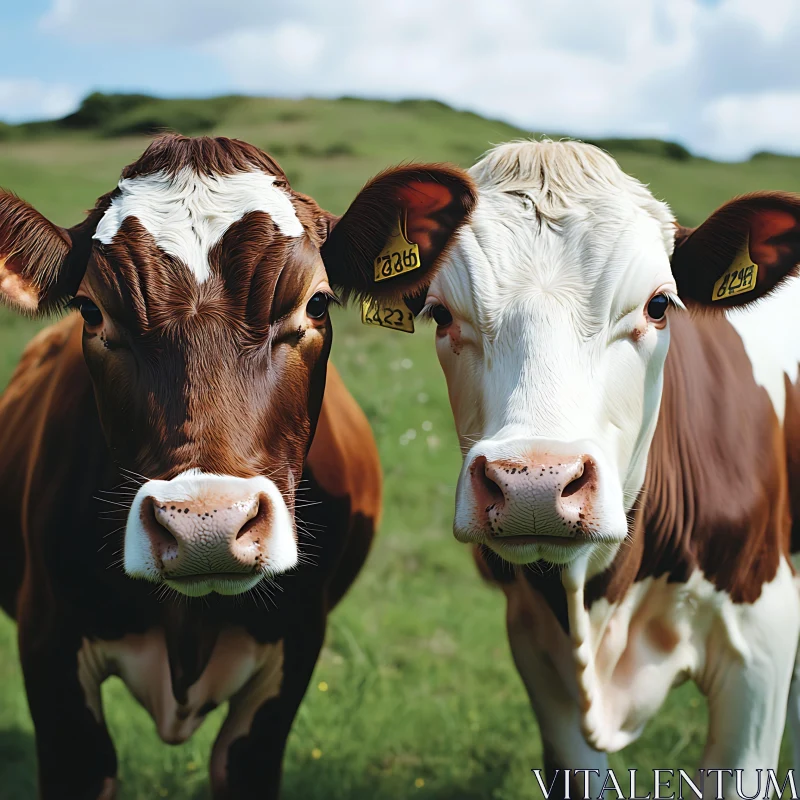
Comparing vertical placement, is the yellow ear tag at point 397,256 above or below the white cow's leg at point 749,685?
above

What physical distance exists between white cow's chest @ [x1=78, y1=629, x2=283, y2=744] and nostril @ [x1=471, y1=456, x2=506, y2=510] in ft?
4.57

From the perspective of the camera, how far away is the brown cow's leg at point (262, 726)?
419 centimetres

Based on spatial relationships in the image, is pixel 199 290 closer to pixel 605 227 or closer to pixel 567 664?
pixel 605 227

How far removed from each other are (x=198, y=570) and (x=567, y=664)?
177cm

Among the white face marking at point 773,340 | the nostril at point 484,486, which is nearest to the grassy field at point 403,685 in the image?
the white face marking at point 773,340

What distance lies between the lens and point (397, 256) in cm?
383

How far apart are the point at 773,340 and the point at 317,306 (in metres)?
2.26

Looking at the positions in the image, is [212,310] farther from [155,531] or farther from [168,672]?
[168,672]

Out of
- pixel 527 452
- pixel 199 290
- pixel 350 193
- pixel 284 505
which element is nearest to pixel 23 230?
pixel 199 290

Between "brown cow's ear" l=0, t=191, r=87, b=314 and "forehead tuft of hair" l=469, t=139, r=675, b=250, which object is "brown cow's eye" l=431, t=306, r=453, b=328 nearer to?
"forehead tuft of hair" l=469, t=139, r=675, b=250

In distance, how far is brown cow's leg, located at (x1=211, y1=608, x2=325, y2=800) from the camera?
4188mm

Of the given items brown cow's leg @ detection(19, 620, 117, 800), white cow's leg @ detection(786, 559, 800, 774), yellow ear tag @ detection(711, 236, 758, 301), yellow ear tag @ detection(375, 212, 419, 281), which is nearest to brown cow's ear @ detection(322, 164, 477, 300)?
yellow ear tag @ detection(375, 212, 419, 281)

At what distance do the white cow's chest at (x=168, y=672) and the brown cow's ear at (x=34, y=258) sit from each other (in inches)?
52.7

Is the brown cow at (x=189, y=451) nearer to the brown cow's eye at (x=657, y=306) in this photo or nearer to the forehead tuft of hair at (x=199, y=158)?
the forehead tuft of hair at (x=199, y=158)
